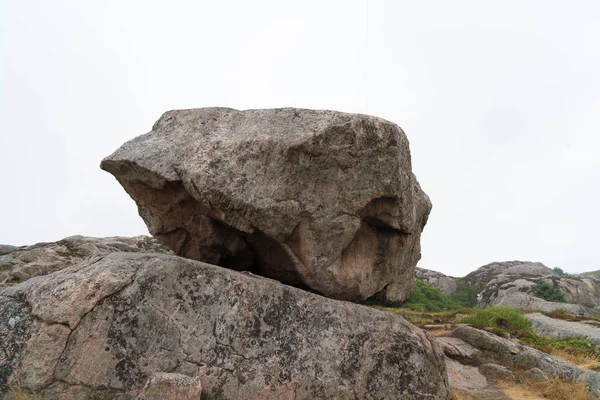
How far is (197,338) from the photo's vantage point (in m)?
8.38

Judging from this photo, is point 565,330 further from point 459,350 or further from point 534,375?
point 459,350

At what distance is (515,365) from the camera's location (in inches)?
570

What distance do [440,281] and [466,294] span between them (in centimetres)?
610

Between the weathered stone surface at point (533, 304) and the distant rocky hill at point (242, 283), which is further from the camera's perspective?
the weathered stone surface at point (533, 304)

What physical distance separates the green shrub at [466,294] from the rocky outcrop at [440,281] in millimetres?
956

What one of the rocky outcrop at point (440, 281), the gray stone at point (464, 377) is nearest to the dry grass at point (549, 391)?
the gray stone at point (464, 377)

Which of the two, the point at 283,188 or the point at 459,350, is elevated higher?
the point at 283,188

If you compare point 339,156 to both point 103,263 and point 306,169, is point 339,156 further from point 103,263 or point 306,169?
point 103,263

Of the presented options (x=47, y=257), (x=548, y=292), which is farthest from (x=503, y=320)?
(x=47, y=257)

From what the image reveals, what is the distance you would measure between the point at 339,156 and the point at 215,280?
3.82 metres

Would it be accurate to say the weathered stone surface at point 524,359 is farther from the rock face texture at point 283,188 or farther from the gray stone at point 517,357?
the rock face texture at point 283,188

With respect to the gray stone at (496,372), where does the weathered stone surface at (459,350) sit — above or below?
above

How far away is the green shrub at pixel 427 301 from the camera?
47.0 meters

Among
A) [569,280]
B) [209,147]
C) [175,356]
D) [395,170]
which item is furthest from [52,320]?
[569,280]
